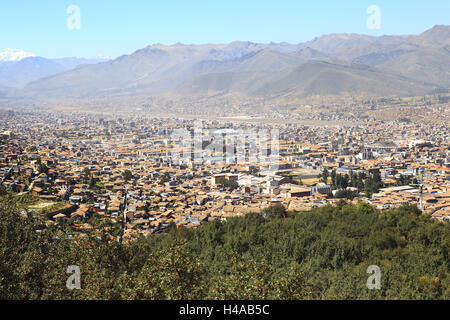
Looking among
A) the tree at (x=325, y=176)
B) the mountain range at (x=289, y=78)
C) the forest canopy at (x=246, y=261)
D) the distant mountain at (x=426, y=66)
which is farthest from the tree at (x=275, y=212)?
the distant mountain at (x=426, y=66)

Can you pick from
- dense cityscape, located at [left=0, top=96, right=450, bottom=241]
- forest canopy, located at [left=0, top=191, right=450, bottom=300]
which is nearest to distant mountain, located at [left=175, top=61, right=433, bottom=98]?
dense cityscape, located at [left=0, top=96, right=450, bottom=241]

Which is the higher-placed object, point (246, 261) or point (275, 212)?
point (246, 261)

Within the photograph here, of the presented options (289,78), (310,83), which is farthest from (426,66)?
(310,83)

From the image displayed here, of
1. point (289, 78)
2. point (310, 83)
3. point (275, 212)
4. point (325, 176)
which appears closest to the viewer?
point (275, 212)

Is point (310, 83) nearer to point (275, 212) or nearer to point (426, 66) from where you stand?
point (426, 66)

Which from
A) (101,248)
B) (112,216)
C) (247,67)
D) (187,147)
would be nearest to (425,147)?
(187,147)

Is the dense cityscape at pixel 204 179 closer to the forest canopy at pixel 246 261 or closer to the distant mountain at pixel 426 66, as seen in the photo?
the forest canopy at pixel 246 261

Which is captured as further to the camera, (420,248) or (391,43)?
(391,43)

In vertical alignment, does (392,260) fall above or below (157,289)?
below
